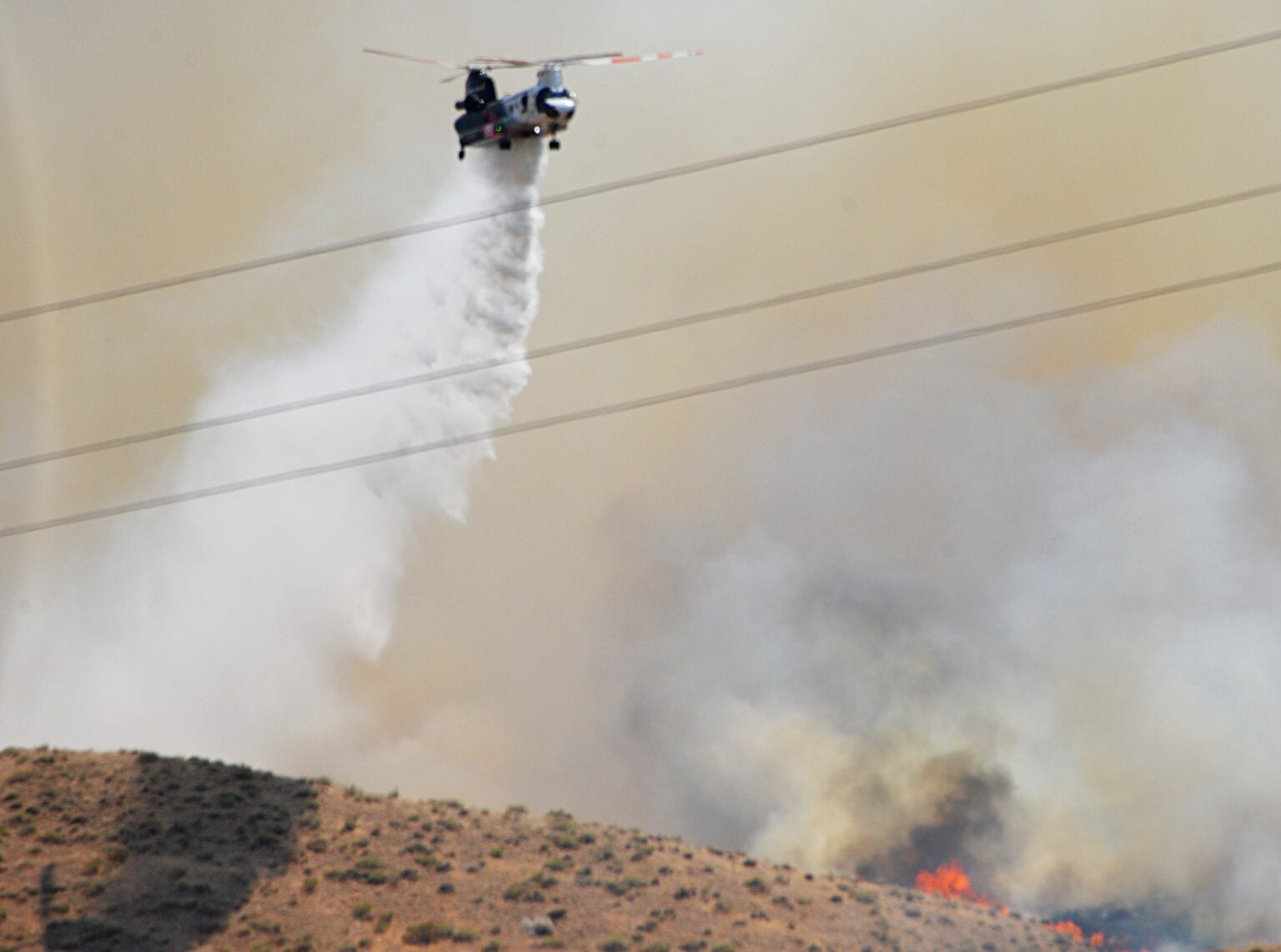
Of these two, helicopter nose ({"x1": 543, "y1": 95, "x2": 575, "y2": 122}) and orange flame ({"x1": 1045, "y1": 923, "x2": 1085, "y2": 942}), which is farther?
orange flame ({"x1": 1045, "y1": 923, "x2": 1085, "y2": 942})

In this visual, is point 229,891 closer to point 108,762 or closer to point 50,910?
point 50,910

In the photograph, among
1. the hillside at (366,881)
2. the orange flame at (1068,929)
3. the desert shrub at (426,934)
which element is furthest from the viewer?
the orange flame at (1068,929)

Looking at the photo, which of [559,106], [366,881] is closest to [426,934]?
[366,881]

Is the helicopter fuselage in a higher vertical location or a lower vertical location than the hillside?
higher

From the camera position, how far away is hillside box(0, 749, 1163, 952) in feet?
215

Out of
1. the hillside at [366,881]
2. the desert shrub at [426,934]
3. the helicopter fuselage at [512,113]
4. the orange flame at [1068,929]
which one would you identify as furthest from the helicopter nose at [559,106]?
the orange flame at [1068,929]

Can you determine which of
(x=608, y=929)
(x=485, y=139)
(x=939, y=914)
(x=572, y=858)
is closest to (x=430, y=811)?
(x=572, y=858)

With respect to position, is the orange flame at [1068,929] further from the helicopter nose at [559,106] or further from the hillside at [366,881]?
the helicopter nose at [559,106]

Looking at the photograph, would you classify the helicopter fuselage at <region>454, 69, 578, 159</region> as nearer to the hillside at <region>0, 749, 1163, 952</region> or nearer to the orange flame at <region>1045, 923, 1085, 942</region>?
the hillside at <region>0, 749, 1163, 952</region>

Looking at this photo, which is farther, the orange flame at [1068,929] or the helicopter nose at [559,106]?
the orange flame at [1068,929]

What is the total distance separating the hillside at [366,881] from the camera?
215ft

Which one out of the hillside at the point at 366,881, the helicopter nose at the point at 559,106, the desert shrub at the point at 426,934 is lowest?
the desert shrub at the point at 426,934

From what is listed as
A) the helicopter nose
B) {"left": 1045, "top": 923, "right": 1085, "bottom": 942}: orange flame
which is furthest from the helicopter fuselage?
{"left": 1045, "top": 923, "right": 1085, "bottom": 942}: orange flame

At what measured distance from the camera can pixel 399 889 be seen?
7000cm
